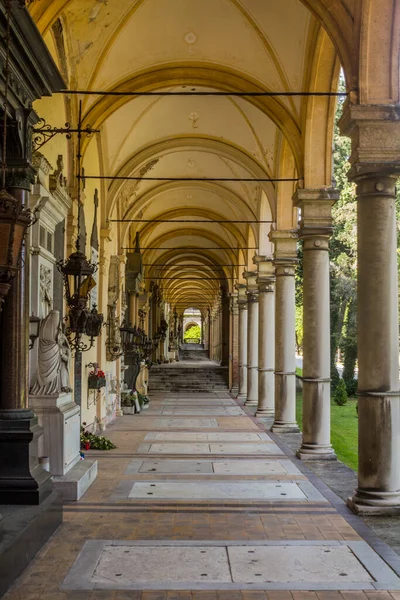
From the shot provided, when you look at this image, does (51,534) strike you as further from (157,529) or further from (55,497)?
(157,529)

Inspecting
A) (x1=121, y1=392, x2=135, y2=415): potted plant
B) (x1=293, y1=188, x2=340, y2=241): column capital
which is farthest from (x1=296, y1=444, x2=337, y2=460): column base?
(x1=121, y1=392, x2=135, y2=415): potted plant

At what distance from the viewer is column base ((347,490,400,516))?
7.71m

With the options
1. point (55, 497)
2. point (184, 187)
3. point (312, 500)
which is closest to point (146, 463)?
point (312, 500)

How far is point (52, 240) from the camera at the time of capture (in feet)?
36.1

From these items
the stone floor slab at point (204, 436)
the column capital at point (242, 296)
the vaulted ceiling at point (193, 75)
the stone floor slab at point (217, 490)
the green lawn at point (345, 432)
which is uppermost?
the vaulted ceiling at point (193, 75)

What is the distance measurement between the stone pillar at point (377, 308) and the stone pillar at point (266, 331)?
1060 cm

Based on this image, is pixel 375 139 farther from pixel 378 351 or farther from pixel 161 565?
pixel 161 565

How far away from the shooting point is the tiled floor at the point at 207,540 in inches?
214

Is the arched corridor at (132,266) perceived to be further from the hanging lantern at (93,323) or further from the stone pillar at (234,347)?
the stone pillar at (234,347)

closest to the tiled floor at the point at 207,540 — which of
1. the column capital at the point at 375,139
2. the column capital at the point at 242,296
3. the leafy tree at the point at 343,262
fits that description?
the column capital at the point at 375,139

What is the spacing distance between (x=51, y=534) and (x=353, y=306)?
19909 millimetres

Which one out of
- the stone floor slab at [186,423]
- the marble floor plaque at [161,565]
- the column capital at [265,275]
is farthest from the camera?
the column capital at [265,275]

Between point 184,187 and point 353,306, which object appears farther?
point 353,306

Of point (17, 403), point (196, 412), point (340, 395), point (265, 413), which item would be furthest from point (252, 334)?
point (17, 403)
